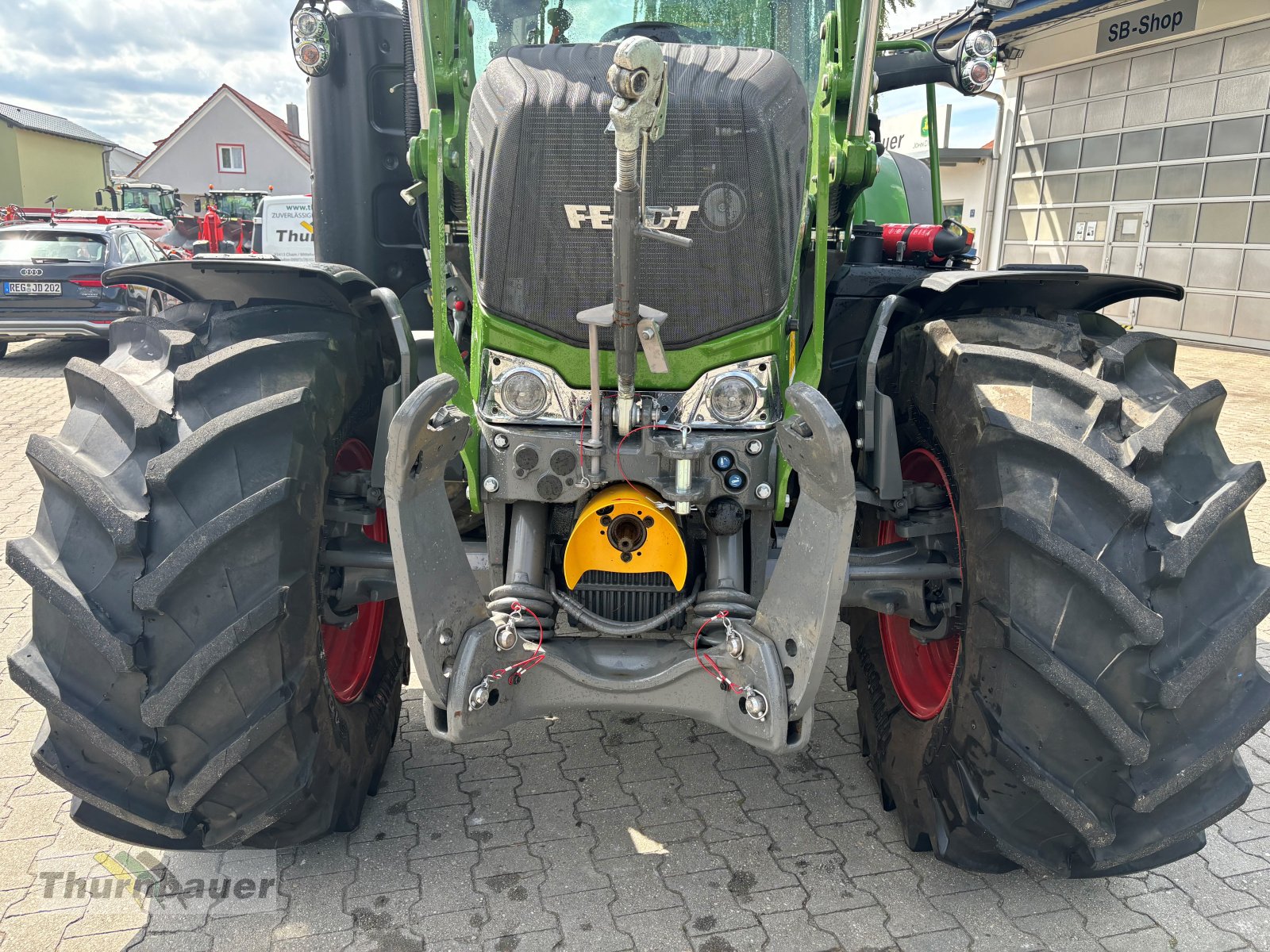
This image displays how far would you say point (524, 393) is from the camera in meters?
2.52

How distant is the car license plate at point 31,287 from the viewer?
37.7 ft

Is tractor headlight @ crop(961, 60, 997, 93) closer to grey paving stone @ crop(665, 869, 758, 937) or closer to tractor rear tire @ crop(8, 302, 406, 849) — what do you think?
tractor rear tire @ crop(8, 302, 406, 849)


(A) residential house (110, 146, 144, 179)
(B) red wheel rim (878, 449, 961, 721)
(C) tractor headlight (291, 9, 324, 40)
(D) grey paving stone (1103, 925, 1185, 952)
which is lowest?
(D) grey paving stone (1103, 925, 1185, 952)

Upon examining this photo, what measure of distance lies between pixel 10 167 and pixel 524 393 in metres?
58.9

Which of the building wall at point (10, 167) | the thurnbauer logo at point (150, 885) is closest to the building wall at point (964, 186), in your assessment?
the thurnbauer logo at point (150, 885)

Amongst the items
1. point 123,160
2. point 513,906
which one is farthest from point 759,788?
point 123,160

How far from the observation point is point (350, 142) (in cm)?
452

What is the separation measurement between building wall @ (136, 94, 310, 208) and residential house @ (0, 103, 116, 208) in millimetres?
6126

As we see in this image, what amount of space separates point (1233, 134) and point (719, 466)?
14.8 meters

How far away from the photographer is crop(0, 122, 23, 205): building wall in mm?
48406

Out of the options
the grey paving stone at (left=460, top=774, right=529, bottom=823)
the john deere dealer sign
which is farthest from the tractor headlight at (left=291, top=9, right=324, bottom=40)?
the john deere dealer sign

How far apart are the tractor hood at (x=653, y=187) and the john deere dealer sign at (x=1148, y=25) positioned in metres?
15.1

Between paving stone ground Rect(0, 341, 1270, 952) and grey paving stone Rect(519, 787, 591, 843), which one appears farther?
grey paving stone Rect(519, 787, 591, 843)

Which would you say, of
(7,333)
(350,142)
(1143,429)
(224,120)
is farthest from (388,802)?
(224,120)
